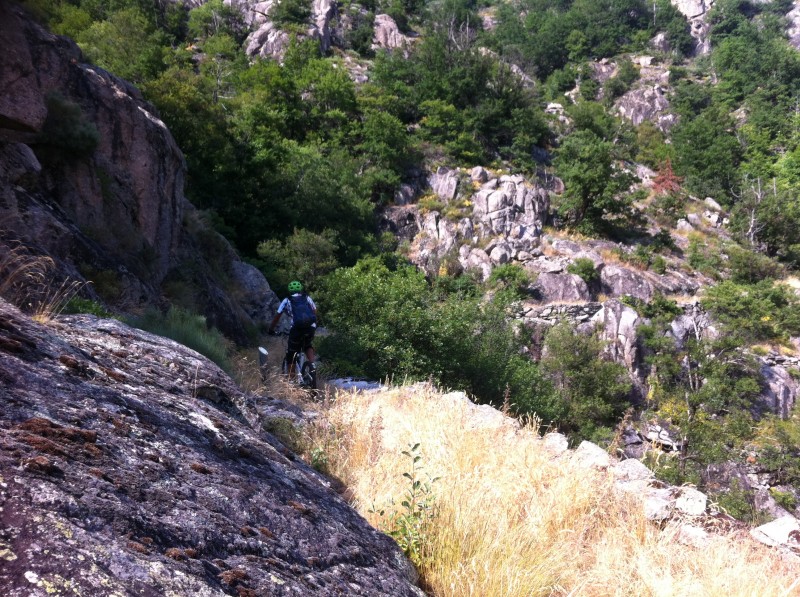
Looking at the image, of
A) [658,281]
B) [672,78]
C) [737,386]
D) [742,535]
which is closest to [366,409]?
[742,535]

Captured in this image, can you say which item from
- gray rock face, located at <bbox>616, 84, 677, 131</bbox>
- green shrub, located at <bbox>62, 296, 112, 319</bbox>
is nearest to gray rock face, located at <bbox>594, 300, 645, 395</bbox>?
green shrub, located at <bbox>62, 296, 112, 319</bbox>

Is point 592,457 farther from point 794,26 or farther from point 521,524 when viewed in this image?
point 794,26

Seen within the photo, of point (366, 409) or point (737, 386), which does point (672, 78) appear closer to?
point (737, 386)

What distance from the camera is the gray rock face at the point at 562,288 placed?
87.0 ft

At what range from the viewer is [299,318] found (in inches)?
262

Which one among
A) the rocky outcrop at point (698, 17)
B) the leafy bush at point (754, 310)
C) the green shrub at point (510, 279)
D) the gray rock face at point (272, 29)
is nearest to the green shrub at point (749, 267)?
the leafy bush at point (754, 310)

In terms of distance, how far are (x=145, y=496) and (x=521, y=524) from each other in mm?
1888

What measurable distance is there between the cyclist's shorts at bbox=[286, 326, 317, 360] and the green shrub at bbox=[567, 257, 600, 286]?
23.3 m

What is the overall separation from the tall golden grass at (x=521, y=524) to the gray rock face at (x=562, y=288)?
77.7 ft

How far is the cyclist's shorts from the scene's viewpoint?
6734mm

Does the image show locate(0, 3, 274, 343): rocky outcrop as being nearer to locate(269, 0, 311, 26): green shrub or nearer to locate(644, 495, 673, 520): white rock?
locate(644, 495, 673, 520): white rock

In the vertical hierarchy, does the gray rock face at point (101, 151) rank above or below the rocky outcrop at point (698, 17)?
below

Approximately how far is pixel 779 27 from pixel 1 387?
8820 cm

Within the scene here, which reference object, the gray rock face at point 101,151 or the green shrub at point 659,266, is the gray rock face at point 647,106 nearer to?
the green shrub at point 659,266
